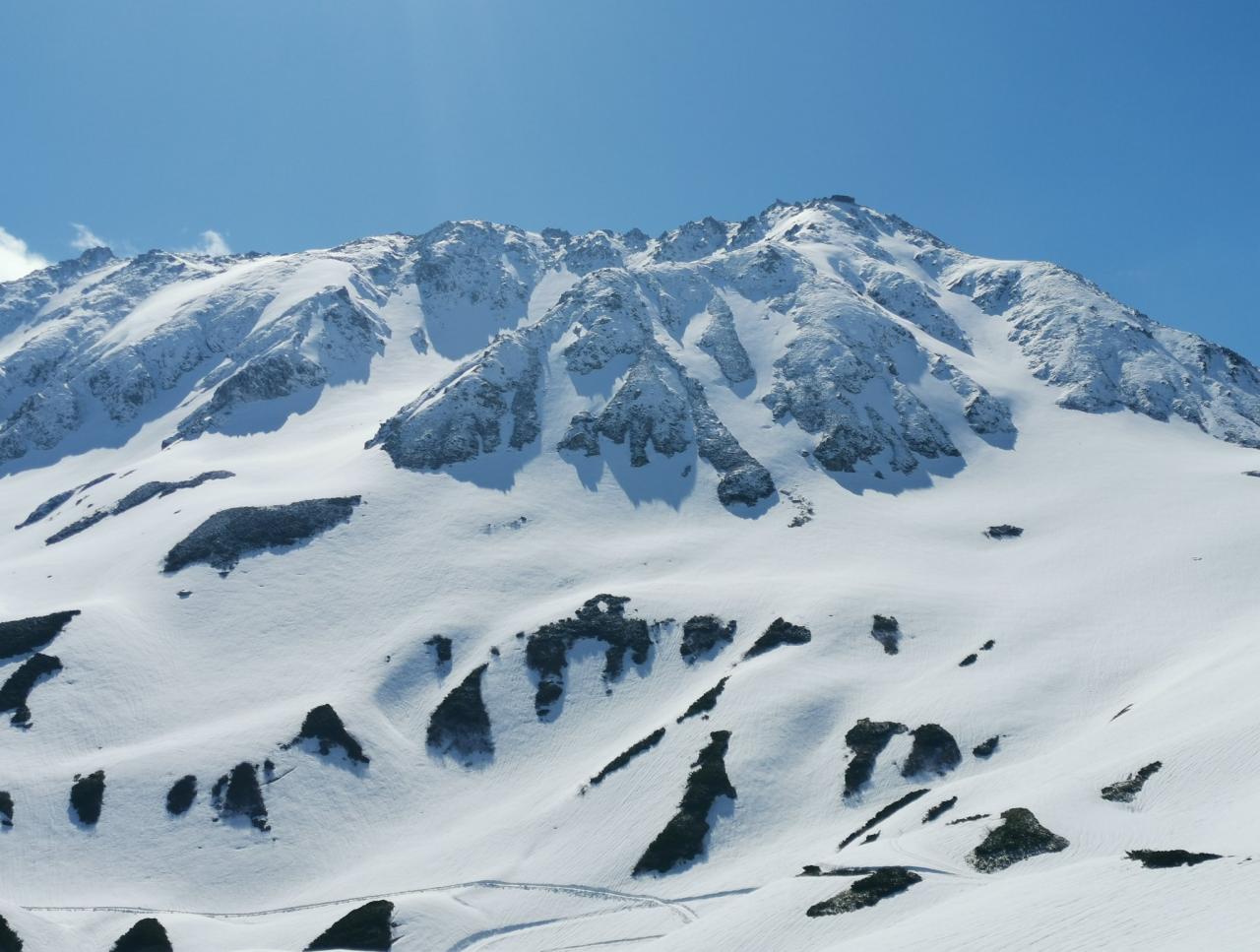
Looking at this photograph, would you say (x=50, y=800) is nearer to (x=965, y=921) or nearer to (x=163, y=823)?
(x=163, y=823)

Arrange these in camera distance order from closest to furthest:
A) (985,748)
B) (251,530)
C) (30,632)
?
(985,748) < (30,632) < (251,530)

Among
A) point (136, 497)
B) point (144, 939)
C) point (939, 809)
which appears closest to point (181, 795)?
point (144, 939)

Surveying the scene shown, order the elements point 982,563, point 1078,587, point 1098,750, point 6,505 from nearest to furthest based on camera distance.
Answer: point 1098,750 → point 1078,587 → point 982,563 → point 6,505

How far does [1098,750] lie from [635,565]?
2793 inches

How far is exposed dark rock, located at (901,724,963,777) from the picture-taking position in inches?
3076

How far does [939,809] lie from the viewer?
64.8m

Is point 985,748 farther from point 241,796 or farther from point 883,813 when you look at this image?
point 241,796

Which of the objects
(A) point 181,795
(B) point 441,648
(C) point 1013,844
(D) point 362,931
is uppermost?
(B) point 441,648

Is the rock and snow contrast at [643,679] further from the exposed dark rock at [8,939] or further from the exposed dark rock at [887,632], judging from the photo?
the exposed dark rock at [887,632]

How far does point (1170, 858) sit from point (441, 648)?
274ft

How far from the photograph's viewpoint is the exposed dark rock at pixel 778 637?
3965 inches

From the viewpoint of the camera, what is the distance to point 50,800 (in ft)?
→ 268

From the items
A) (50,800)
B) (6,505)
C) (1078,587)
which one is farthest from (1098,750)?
(6,505)

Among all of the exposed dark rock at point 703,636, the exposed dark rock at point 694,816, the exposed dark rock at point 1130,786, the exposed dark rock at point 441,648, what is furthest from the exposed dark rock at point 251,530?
the exposed dark rock at point 1130,786
